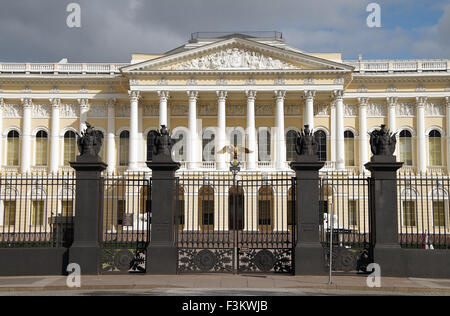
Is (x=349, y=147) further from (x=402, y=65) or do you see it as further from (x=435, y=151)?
(x=402, y=65)

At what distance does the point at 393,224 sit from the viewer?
1512cm

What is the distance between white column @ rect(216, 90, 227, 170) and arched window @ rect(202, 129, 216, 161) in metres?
1.36

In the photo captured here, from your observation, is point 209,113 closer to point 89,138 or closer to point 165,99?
point 165,99

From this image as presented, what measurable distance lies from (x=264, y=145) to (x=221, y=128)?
13.8ft

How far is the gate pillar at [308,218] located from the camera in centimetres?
1509

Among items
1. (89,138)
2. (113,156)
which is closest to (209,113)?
(113,156)

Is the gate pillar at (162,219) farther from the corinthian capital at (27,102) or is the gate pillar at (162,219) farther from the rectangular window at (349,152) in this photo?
the corinthian capital at (27,102)

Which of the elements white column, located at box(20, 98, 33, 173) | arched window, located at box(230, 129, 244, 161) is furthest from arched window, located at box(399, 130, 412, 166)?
white column, located at box(20, 98, 33, 173)

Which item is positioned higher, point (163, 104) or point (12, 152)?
point (163, 104)

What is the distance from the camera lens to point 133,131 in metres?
43.7

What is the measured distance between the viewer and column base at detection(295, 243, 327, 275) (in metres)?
15.1

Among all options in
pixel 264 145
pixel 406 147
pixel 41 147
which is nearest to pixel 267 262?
pixel 264 145
